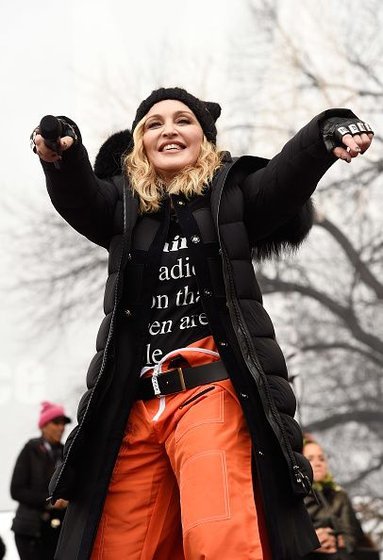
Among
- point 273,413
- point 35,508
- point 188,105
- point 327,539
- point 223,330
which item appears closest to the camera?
point 273,413

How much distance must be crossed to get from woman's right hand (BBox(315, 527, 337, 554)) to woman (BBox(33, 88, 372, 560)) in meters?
4.15

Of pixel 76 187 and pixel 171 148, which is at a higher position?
pixel 171 148

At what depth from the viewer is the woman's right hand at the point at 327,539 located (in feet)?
25.6

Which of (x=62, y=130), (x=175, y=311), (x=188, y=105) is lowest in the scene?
(x=175, y=311)

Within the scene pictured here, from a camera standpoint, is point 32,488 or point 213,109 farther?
point 32,488

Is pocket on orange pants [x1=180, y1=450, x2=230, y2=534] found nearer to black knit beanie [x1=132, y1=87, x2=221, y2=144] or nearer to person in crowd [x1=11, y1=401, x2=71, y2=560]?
black knit beanie [x1=132, y1=87, x2=221, y2=144]

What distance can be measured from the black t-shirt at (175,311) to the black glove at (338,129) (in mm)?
587

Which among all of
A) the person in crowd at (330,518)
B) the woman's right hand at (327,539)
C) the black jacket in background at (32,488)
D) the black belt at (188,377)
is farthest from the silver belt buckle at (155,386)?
the black jacket in background at (32,488)

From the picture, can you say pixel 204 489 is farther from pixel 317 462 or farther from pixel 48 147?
pixel 317 462

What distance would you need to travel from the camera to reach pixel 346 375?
18000mm

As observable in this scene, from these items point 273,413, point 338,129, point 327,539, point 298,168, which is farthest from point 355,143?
point 327,539

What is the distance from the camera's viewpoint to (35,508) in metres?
8.73

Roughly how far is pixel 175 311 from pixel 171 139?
25.8 inches

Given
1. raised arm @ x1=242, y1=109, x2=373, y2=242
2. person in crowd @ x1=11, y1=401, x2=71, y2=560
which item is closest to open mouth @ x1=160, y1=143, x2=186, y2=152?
raised arm @ x1=242, y1=109, x2=373, y2=242
